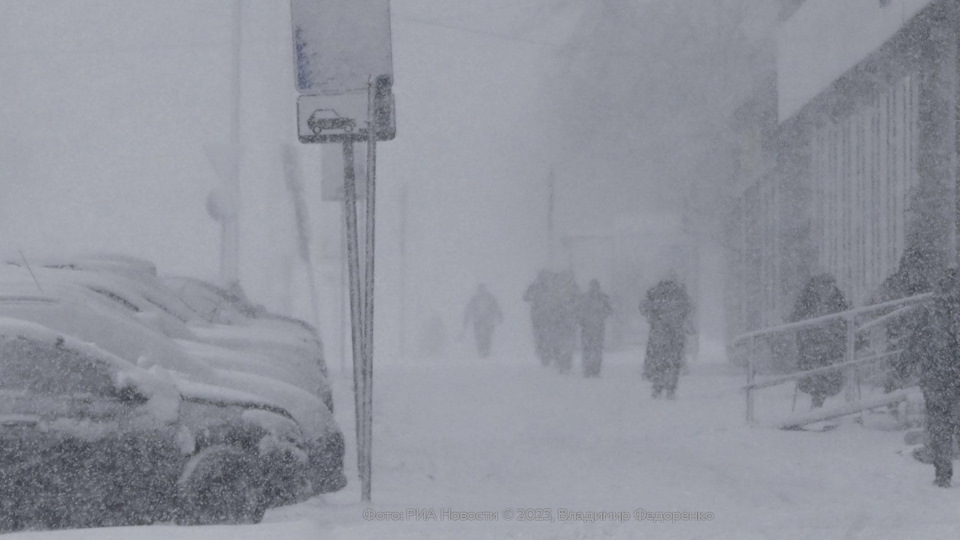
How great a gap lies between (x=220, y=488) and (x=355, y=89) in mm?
2149

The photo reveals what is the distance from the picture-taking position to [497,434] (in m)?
12.8

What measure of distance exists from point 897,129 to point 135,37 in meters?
58.8

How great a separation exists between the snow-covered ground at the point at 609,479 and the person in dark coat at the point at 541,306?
647cm

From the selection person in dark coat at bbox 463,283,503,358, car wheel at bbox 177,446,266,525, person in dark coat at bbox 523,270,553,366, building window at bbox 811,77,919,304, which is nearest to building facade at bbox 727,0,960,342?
building window at bbox 811,77,919,304

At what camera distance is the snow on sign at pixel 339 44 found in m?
7.37

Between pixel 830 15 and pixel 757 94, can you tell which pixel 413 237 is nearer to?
pixel 757 94

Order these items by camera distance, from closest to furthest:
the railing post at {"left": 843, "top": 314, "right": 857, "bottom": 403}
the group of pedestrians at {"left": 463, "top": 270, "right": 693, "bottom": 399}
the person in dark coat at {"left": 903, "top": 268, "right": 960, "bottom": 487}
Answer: the person in dark coat at {"left": 903, "top": 268, "right": 960, "bottom": 487} → the railing post at {"left": 843, "top": 314, "right": 857, "bottom": 403} → the group of pedestrians at {"left": 463, "top": 270, "right": 693, "bottom": 399}

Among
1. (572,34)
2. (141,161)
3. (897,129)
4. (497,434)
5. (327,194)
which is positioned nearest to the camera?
(497,434)

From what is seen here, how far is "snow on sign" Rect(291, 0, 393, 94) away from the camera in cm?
737

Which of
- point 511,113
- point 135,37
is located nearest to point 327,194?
point 511,113

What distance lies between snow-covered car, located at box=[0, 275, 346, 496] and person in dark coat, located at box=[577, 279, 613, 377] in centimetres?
1311

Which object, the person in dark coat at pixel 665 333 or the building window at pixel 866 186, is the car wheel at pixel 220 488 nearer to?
the building window at pixel 866 186

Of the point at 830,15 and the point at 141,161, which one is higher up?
the point at 141,161

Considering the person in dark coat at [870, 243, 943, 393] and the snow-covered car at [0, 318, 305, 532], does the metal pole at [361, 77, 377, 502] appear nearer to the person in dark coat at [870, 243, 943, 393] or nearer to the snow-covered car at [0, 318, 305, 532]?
the snow-covered car at [0, 318, 305, 532]
